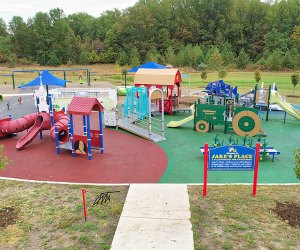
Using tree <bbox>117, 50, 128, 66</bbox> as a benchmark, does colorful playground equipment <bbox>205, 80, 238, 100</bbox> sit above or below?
below

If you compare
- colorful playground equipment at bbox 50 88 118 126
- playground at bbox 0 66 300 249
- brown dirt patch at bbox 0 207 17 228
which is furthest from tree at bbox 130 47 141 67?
brown dirt patch at bbox 0 207 17 228

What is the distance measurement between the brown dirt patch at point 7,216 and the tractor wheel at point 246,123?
402 inches

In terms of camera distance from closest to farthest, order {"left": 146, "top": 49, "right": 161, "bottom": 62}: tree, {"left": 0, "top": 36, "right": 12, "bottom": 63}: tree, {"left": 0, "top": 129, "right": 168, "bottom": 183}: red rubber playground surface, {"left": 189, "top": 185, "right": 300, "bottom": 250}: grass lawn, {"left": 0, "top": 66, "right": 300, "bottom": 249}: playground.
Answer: {"left": 189, "top": 185, "right": 300, "bottom": 250}: grass lawn, {"left": 0, "top": 66, "right": 300, "bottom": 249}: playground, {"left": 0, "top": 129, "right": 168, "bottom": 183}: red rubber playground surface, {"left": 146, "top": 49, "right": 161, "bottom": 62}: tree, {"left": 0, "top": 36, "right": 12, "bottom": 63}: tree

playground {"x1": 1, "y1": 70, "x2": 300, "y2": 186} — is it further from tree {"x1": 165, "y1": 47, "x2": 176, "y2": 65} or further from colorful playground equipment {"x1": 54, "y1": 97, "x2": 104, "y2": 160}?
tree {"x1": 165, "y1": 47, "x2": 176, "y2": 65}

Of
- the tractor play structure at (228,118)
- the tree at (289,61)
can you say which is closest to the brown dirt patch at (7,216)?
the tractor play structure at (228,118)

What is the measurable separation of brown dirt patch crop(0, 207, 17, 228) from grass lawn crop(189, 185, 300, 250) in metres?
4.33

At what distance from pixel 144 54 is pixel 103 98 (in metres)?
53.1

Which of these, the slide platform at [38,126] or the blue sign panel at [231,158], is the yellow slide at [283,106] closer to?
the blue sign panel at [231,158]

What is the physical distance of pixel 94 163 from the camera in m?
11.9

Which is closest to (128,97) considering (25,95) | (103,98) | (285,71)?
(103,98)

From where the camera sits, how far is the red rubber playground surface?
10576 millimetres

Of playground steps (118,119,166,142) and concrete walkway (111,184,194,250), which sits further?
playground steps (118,119,166,142)

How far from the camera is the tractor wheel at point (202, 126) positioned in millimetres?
15844

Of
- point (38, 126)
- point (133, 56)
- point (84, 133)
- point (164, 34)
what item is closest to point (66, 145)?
point (84, 133)
